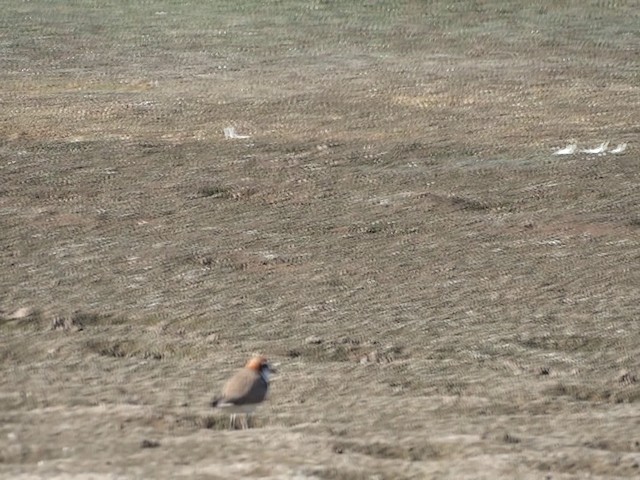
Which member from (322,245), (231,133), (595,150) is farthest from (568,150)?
(322,245)

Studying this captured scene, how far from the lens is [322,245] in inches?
405

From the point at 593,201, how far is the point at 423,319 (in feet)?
10.7

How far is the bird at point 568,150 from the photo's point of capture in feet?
42.9

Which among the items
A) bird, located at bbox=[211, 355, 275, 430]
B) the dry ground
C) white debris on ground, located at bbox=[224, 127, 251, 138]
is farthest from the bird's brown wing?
white debris on ground, located at bbox=[224, 127, 251, 138]

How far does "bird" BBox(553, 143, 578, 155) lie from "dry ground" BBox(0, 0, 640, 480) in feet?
0.83

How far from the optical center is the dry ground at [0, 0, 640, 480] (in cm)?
674

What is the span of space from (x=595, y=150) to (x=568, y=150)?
0.24 metres

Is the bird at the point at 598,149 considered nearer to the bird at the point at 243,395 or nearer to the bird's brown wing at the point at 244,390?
the bird at the point at 243,395

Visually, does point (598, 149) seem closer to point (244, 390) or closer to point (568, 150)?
point (568, 150)

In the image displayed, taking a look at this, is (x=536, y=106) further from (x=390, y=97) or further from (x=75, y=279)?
(x=75, y=279)

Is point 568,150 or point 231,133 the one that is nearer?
point 568,150

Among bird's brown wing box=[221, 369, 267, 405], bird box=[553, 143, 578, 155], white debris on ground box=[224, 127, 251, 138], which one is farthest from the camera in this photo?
white debris on ground box=[224, 127, 251, 138]

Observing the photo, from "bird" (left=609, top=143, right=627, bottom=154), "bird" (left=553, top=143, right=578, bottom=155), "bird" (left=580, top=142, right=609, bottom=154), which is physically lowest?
"bird" (left=609, top=143, right=627, bottom=154)

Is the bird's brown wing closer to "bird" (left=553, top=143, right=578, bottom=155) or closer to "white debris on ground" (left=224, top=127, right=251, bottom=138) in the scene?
"bird" (left=553, top=143, right=578, bottom=155)
